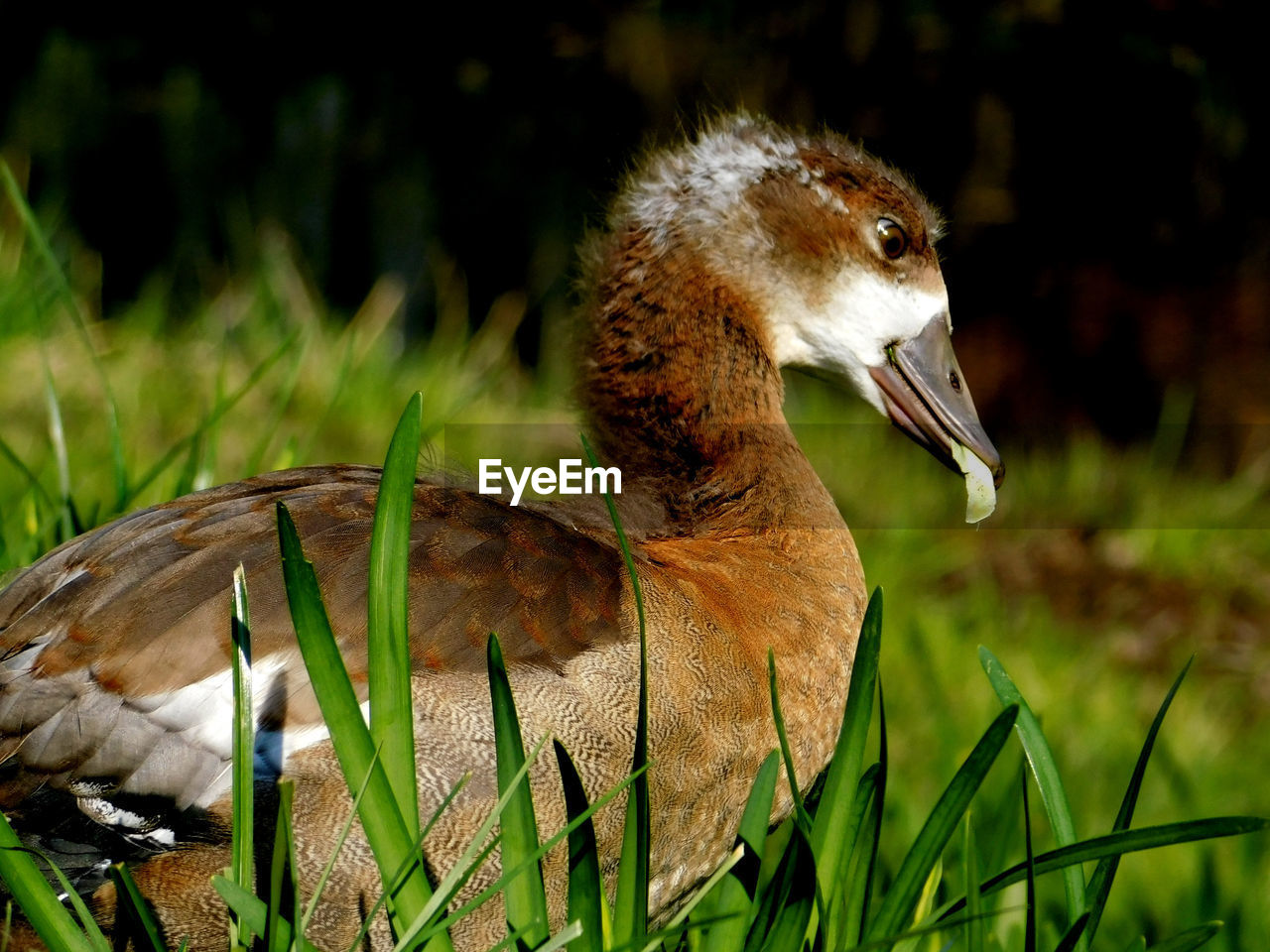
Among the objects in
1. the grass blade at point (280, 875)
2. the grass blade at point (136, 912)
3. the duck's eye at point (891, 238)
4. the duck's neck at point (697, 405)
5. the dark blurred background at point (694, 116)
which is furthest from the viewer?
the dark blurred background at point (694, 116)

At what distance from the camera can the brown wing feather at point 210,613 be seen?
163 cm

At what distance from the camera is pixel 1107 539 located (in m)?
4.99

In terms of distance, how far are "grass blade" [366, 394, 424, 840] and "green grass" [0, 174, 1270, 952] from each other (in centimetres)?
23

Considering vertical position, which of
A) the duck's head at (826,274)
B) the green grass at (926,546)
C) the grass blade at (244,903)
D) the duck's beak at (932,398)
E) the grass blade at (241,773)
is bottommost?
the green grass at (926,546)

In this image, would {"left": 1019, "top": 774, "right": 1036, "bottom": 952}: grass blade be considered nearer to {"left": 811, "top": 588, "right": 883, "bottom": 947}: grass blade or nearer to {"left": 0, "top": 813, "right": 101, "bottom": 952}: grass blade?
{"left": 811, "top": 588, "right": 883, "bottom": 947}: grass blade

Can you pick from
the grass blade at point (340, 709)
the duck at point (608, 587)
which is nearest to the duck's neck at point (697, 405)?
the duck at point (608, 587)

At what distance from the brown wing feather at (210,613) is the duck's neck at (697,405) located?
1.13 ft

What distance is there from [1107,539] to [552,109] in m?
2.79

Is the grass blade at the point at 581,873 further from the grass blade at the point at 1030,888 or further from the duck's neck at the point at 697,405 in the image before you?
the duck's neck at the point at 697,405

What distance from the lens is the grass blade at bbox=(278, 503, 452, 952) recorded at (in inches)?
55.5

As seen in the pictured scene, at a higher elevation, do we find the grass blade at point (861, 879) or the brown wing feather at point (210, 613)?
the brown wing feather at point (210, 613)

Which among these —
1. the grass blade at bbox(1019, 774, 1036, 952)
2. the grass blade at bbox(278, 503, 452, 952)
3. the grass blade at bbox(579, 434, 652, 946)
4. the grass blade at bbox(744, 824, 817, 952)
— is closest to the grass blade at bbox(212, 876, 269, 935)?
the grass blade at bbox(278, 503, 452, 952)

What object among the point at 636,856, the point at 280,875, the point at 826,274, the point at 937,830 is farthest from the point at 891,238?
the point at 280,875

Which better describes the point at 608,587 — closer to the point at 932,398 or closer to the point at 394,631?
the point at 394,631
